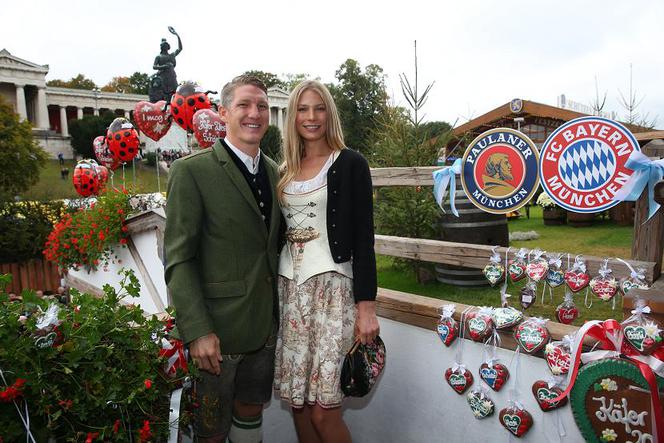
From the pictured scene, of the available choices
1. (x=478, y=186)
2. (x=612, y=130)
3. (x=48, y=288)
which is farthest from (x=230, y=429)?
(x=48, y=288)

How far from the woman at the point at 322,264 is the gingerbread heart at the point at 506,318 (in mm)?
588

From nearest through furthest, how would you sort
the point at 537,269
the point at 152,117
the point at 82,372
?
1. the point at 82,372
2. the point at 537,269
3. the point at 152,117

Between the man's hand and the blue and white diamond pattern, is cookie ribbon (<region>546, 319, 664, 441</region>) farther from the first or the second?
the man's hand

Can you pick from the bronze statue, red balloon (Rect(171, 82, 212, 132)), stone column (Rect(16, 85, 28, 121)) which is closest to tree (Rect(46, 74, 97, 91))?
stone column (Rect(16, 85, 28, 121))

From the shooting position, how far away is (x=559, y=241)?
8336 mm

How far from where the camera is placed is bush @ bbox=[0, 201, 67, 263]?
10953mm

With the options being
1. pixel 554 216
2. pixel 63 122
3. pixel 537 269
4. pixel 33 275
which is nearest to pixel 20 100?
pixel 63 122

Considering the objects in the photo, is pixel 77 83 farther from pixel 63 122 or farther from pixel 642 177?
pixel 642 177

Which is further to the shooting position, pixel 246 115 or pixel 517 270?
pixel 517 270

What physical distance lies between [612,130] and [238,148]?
5.43 ft

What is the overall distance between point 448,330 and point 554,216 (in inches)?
→ 373

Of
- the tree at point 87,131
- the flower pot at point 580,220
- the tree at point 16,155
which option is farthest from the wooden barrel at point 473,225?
the tree at point 87,131

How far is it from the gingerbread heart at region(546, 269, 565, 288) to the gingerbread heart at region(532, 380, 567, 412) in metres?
0.47

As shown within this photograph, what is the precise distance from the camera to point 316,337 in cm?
217
